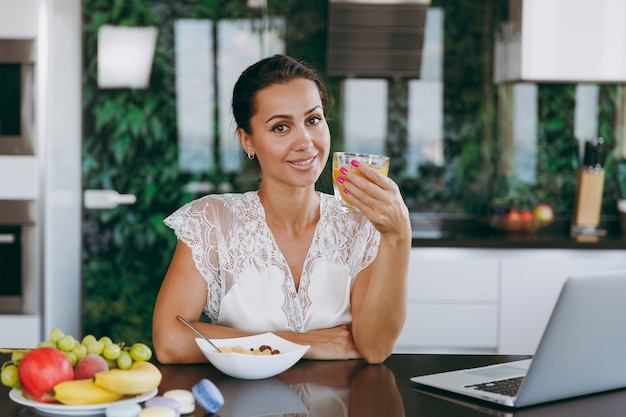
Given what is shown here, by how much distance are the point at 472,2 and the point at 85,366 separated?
10.6ft

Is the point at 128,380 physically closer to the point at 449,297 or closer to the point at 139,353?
the point at 139,353

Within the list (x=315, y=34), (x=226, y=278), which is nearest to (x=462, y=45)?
(x=315, y=34)

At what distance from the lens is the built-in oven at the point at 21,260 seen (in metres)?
3.52

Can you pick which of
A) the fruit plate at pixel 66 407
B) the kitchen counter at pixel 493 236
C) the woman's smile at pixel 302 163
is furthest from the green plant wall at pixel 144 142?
→ the fruit plate at pixel 66 407

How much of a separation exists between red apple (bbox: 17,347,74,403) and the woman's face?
0.89 m

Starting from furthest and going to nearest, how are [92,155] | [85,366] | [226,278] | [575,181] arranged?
1. [575,181]
2. [92,155]
3. [226,278]
4. [85,366]

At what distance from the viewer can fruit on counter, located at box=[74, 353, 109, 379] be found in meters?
1.43

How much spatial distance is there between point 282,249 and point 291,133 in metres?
0.33

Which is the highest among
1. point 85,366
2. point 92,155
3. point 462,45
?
point 462,45

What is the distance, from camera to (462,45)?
4.19m

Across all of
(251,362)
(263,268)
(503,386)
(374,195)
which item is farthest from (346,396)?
(263,268)

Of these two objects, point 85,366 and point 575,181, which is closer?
point 85,366

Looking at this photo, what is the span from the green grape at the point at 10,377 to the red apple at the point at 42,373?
45 mm

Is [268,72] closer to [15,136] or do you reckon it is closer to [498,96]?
[15,136]
